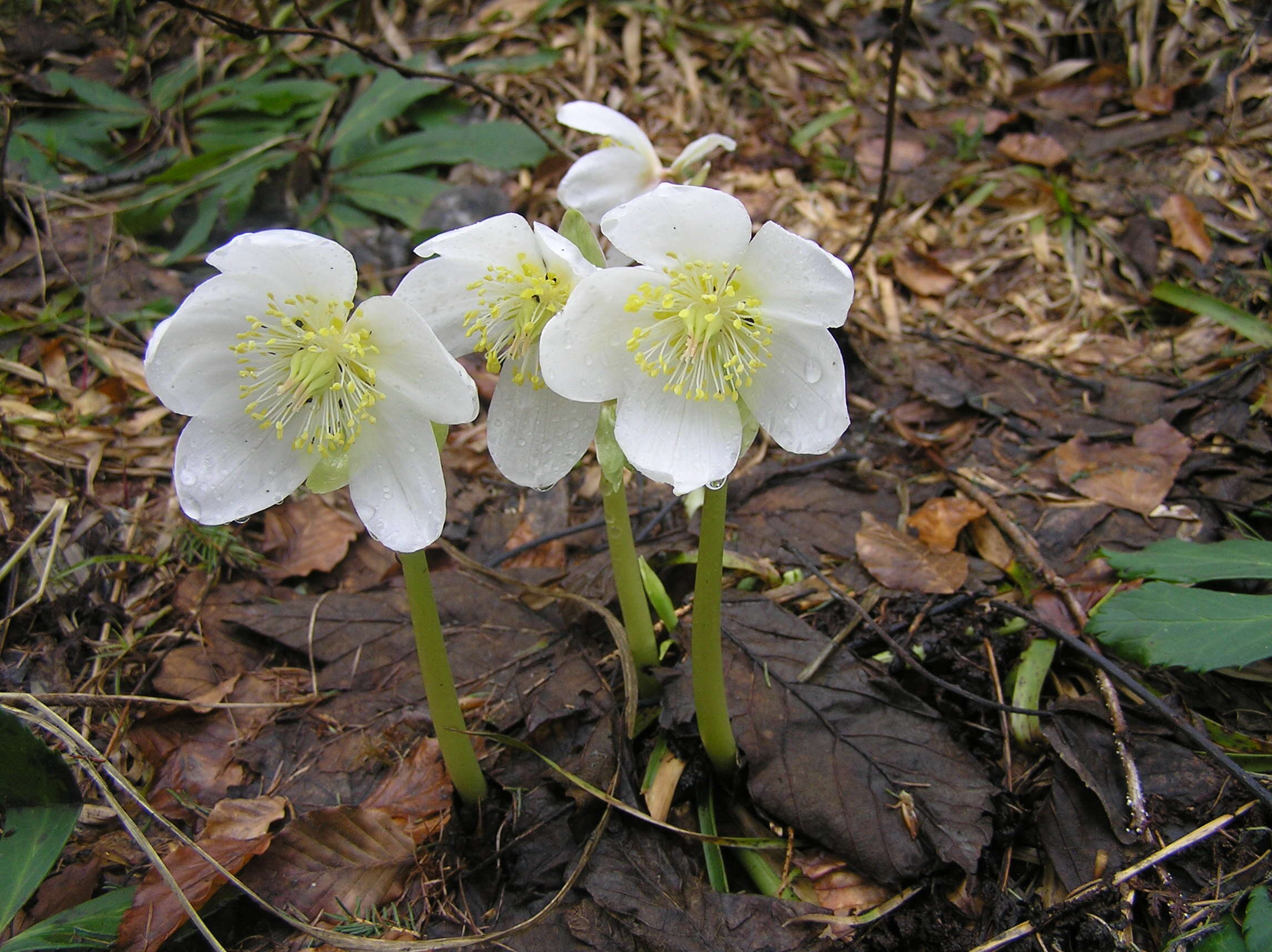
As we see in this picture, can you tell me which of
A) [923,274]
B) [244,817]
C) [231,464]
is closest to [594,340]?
[231,464]

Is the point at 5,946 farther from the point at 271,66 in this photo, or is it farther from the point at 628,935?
the point at 271,66

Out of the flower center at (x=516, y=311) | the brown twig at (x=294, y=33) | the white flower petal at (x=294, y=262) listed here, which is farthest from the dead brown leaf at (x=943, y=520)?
the brown twig at (x=294, y=33)

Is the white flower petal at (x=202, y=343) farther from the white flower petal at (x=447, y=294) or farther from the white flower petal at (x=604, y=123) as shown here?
the white flower petal at (x=604, y=123)

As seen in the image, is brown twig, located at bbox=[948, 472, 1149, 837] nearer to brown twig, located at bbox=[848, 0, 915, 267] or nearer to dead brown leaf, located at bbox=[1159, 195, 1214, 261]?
brown twig, located at bbox=[848, 0, 915, 267]

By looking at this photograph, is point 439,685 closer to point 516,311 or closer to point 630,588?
point 630,588

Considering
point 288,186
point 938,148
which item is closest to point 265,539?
point 288,186

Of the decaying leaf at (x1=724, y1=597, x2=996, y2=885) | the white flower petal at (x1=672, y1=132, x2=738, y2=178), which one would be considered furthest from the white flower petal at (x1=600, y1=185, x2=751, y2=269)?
the decaying leaf at (x1=724, y1=597, x2=996, y2=885)
